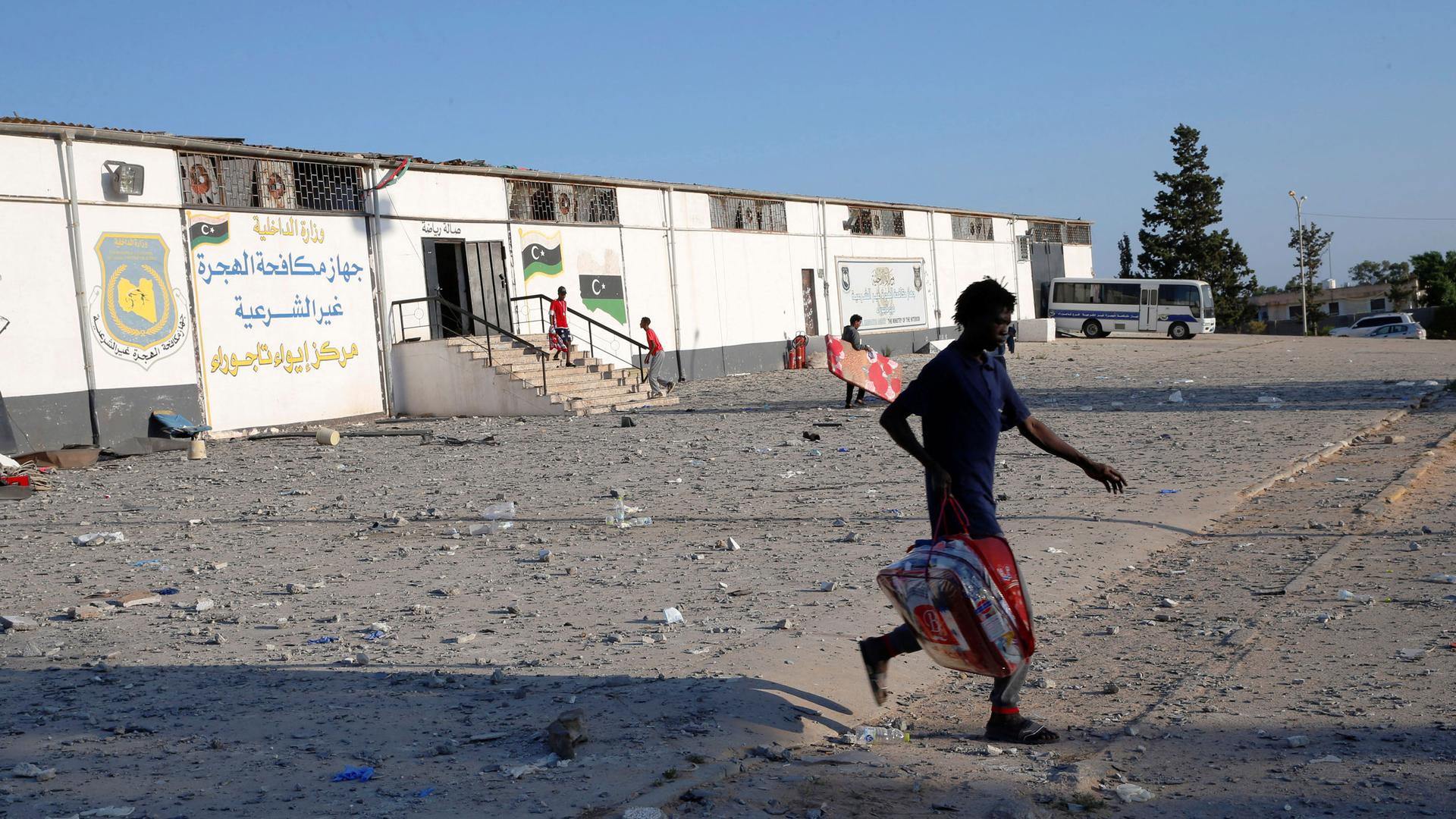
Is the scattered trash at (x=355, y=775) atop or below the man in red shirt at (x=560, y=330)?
below

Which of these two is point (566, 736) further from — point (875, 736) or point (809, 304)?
point (809, 304)

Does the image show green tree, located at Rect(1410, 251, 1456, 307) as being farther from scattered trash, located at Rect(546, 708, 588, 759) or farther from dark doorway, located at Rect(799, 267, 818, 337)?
scattered trash, located at Rect(546, 708, 588, 759)

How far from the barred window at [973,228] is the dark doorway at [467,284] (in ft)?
76.2

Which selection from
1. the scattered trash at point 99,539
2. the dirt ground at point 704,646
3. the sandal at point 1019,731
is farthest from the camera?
the scattered trash at point 99,539

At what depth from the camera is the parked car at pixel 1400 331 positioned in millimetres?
45594

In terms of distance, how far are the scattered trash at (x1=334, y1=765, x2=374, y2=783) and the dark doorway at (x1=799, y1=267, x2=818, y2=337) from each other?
32.3 metres

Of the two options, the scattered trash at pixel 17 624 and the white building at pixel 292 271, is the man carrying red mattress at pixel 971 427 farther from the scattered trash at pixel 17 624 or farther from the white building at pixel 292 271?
the white building at pixel 292 271

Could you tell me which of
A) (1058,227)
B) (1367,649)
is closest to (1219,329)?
(1058,227)

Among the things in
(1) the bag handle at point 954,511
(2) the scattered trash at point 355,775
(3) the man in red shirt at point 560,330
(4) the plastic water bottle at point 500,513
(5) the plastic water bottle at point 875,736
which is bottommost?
(5) the plastic water bottle at point 875,736

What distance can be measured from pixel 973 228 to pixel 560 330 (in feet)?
82.3

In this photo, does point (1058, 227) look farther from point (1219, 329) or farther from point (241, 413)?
point (241, 413)

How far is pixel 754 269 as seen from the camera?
33719mm

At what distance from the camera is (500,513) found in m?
10.3

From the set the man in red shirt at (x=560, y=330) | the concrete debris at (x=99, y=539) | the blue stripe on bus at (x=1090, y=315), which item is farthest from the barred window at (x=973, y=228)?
the concrete debris at (x=99, y=539)
